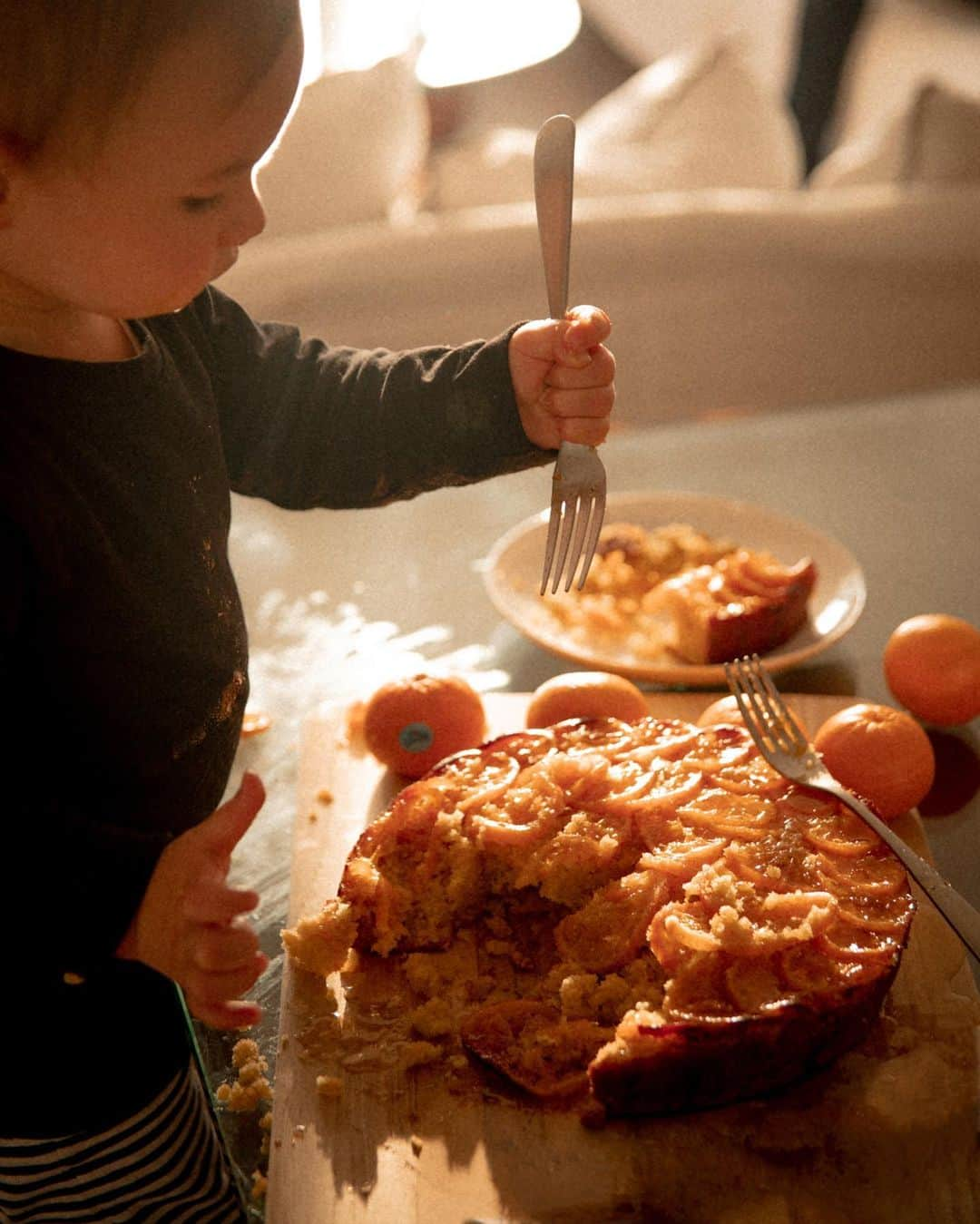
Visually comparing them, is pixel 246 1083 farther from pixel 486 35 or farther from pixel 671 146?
pixel 486 35

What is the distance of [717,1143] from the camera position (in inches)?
31.6

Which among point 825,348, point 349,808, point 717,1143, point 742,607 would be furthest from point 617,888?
point 825,348

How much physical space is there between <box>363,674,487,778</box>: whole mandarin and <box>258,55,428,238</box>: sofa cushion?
1765 millimetres

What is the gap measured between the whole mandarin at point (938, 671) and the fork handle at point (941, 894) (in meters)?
0.33

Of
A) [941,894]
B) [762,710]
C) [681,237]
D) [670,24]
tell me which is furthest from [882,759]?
[670,24]

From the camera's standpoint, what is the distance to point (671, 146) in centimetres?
302

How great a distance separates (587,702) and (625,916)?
28 cm

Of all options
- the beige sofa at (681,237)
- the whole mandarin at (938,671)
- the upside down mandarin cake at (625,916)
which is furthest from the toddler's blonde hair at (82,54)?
the beige sofa at (681,237)

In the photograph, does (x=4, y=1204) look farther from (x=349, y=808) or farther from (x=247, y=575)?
(x=247, y=575)

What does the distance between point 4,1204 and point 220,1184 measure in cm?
16

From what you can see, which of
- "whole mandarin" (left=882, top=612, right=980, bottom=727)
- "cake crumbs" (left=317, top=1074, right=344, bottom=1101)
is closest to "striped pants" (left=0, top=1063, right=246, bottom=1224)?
"cake crumbs" (left=317, top=1074, right=344, bottom=1101)

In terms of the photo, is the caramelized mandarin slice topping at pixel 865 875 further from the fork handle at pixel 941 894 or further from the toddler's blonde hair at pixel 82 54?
the toddler's blonde hair at pixel 82 54

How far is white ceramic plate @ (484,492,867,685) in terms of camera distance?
4.21 ft

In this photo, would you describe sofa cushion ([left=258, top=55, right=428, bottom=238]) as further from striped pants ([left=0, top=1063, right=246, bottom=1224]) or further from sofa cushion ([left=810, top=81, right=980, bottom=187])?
striped pants ([left=0, top=1063, right=246, bottom=1224])
